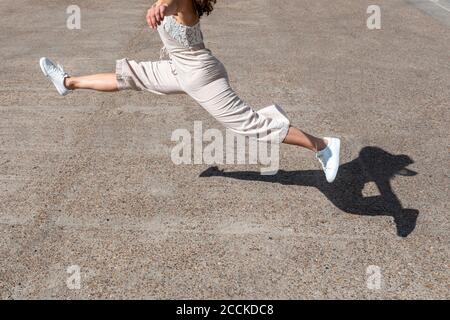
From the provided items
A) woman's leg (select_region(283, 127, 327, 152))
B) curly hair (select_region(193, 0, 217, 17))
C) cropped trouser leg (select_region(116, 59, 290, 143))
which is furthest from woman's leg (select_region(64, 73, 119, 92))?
woman's leg (select_region(283, 127, 327, 152))

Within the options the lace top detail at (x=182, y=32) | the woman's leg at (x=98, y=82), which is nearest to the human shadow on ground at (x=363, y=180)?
the woman's leg at (x=98, y=82)

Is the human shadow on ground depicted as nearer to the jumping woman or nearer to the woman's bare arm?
the jumping woman

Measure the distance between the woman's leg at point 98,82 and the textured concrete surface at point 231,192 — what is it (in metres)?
0.73

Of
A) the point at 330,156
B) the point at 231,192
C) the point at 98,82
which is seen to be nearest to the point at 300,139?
the point at 330,156

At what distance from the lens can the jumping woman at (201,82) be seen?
12.8 feet

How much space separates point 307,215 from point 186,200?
37.4 inches

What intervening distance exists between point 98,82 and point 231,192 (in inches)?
55.1

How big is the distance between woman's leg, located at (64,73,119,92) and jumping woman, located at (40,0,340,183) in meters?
0.01

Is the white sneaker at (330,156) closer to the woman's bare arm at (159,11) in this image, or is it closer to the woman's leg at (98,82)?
the woman's bare arm at (159,11)

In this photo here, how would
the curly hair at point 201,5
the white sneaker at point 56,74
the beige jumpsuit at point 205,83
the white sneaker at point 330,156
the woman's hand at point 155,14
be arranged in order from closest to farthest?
the woman's hand at point 155,14 < the curly hair at point 201,5 < the beige jumpsuit at point 205,83 < the white sneaker at point 330,156 < the white sneaker at point 56,74

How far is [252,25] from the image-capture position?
1069cm

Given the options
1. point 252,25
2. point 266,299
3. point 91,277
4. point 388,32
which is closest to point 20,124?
point 91,277

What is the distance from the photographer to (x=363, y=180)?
486 cm

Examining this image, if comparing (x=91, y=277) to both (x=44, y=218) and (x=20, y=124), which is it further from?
(x=20, y=124)
